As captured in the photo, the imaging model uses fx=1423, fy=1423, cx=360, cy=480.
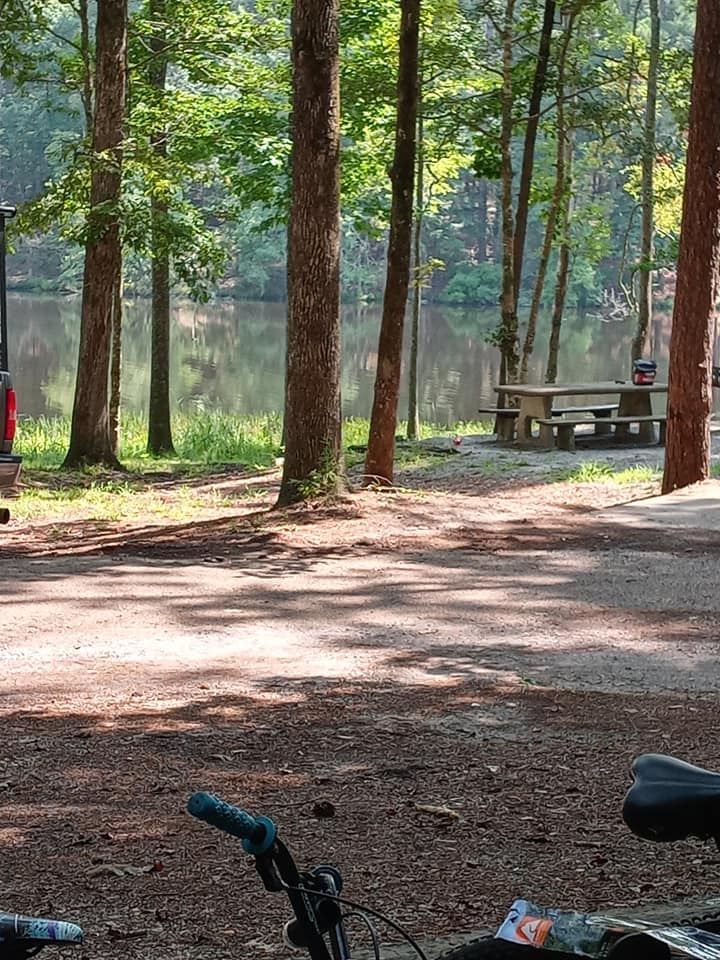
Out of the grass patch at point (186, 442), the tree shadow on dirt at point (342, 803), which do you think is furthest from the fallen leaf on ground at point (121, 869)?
the grass patch at point (186, 442)

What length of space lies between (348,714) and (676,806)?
4256 millimetres

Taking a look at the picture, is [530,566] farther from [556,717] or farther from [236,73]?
[236,73]

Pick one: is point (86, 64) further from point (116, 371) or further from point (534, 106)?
point (534, 106)

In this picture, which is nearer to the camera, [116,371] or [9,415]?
[9,415]

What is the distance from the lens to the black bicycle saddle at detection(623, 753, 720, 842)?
2100 millimetres

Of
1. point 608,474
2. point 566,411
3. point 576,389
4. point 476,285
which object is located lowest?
point 608,474

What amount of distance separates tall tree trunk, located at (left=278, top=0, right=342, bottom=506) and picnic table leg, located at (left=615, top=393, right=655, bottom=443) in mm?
A: 10109

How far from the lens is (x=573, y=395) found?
2119 cm

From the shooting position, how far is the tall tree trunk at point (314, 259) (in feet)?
40.5

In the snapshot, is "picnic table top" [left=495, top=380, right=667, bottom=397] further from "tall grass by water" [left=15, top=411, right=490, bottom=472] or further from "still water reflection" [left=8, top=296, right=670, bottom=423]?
"still water reflection" [left=8, top=296, right=670, bottom=423]

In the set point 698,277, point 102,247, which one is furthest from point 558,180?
point 698,277

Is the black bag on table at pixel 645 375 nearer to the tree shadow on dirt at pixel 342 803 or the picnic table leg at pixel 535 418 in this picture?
the picnic table leg at pixel 535 418

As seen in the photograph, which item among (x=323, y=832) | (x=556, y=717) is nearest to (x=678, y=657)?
(x=556, y=717)

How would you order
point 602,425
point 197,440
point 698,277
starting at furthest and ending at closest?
point 197,440 → point 602,425 → point 698,277
